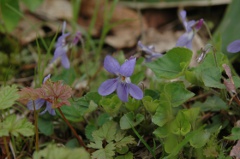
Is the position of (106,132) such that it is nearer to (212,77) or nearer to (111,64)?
(111,64)

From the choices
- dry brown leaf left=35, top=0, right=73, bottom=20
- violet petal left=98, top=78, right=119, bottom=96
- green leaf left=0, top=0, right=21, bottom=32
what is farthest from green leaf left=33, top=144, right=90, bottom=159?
dry brown leaf left=35, top=0, right=73, bottom=20

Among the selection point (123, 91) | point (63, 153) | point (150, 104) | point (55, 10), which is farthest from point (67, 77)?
point (55, 10)

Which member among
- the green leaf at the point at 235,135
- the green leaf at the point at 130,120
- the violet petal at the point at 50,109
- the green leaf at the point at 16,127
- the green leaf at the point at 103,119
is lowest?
the green leaf at the point at 103,119

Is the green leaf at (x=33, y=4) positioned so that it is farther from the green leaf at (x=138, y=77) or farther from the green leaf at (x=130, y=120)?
the green leaf at (x=130, y=120)

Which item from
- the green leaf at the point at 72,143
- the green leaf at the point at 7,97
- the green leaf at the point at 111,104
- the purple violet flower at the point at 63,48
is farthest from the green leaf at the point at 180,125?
the purple violet flower at the point at 63,48

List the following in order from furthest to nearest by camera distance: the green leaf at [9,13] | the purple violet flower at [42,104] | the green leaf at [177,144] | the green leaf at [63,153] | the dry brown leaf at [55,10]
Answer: the dry brown leaf at [55,10] → the green leaf at [9,13] → the purple violet flower at [42,104] → the green leaf at [177,144] → the green leaf at [63,153]
